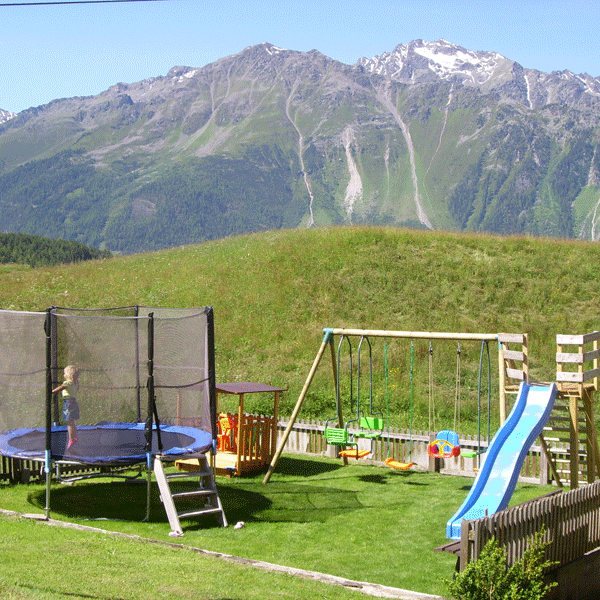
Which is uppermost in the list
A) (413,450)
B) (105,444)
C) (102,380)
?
(102,380)

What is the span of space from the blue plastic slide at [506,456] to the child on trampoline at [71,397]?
6.45m

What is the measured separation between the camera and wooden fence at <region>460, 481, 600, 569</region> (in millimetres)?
7719

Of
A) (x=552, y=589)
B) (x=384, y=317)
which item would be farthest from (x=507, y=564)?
(x=384, y=317)

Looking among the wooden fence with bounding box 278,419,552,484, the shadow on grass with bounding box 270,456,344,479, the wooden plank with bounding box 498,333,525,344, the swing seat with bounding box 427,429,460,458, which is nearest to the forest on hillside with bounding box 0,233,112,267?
the wooden fence with bounding box 278,419,552,484

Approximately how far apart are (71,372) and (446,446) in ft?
23.4

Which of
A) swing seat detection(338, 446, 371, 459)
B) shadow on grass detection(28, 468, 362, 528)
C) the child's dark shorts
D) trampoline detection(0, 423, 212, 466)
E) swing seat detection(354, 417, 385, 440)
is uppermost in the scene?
the child's dark shorts

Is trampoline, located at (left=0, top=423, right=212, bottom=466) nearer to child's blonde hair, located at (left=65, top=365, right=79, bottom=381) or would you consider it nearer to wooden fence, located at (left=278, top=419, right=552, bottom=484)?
child's blonde hair, located at (left=65, top=365, right=79, bottom=381)

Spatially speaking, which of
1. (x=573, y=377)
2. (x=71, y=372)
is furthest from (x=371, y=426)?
(x=71, y=372)

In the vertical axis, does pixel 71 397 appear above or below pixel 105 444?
above

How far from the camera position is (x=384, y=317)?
98.4 feet

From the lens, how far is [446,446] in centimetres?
1432

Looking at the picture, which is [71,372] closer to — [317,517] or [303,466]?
[317,517]

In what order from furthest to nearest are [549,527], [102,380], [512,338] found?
[512,338], [102,380], [549,527]

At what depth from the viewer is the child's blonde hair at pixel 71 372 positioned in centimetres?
1245
